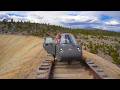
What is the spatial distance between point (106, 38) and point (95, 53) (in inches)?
19.0

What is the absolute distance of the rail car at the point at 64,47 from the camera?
9.97 m

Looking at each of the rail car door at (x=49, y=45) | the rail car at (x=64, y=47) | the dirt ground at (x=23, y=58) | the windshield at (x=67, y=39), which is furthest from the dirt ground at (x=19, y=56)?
the windshield at (x=67, y=39)

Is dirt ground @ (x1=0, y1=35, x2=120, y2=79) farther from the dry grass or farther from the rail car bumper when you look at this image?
the rail car bumper

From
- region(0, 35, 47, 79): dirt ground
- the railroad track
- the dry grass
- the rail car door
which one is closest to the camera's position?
the railroad track

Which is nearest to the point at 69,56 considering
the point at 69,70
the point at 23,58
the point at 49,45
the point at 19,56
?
the point at 69,70

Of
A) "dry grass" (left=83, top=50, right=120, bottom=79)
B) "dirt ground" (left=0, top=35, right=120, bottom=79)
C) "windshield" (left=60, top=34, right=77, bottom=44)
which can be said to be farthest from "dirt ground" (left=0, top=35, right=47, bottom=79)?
"dry grass" (left=83, top=50, right=120, bottom=79)

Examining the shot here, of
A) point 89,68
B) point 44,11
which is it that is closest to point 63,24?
point 44,11

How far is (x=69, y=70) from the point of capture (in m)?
10.2

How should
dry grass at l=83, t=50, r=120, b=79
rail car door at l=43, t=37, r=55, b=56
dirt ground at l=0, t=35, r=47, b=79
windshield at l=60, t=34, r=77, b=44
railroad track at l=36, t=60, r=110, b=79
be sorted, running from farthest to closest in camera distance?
rail car door at l=43, t=37, r=55, b=56 → windshield at l=60, t=34, r=77, b=44 → dirt ground at l=0, t=35, r=47, b=79 → dry grass at l=83, t=50, r=120, b=79 → railroad track at l=36, t=60, r=110, b=79

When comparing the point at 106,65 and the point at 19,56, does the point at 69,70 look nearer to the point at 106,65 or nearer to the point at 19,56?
the point at 106,65

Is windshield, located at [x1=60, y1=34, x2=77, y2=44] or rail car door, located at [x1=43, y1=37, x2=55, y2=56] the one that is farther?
rail car door, located at [x1=43, y1=37, x2=55, y2=56]

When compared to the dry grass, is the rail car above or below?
above

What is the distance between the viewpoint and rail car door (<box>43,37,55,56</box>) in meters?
10.4
